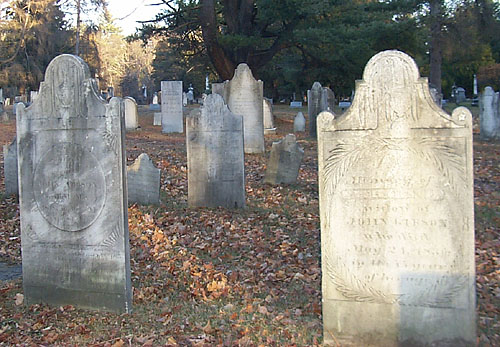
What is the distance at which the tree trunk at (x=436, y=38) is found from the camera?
2736 centimetres

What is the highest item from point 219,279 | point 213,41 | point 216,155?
point 213,41

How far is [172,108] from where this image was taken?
21.5 meters

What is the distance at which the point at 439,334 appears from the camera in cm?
439

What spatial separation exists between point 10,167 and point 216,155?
3912 mm

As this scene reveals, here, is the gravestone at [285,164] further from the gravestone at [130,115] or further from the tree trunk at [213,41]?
the tree trunk at [213,41]

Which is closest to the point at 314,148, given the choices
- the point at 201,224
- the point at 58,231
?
the point at 201,224

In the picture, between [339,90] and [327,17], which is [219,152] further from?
[339,90]

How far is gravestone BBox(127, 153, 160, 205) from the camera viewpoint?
9633 mm

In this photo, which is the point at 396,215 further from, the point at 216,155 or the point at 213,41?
the point at 213,41

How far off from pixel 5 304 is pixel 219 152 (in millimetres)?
4496

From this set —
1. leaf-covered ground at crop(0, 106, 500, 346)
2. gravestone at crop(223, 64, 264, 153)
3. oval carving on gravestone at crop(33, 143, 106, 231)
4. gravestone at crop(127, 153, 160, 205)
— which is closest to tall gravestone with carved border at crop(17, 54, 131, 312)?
oval carving on gravestone at crop(33, 143, 106, 231)

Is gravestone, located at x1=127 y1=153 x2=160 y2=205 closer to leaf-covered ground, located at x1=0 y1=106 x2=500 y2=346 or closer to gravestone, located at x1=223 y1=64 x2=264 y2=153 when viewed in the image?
leaf-covered ground, located at x1=0 y1=106 x2=500 y2=346

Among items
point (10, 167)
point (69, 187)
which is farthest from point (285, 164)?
point (69, 187)

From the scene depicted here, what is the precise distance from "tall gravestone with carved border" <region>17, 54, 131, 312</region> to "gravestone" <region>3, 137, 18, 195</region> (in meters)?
4.94
